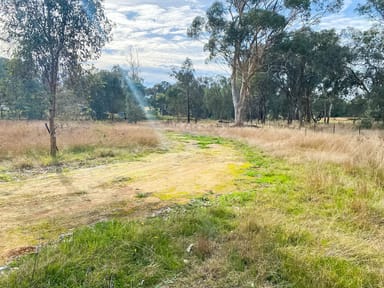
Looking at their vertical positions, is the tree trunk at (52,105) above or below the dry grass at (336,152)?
above

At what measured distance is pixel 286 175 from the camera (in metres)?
6.27

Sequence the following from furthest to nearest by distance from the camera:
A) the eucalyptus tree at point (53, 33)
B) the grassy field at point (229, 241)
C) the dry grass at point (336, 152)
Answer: the eucalyptus tree at point (53, 33) < the dry grass at point (336, 152) < the grassy field at point (229, 241)

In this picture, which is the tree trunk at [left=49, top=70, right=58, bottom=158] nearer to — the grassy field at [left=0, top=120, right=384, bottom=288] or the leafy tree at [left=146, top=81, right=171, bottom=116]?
the grassy field at [left=0, top=120, right=384, bottom=288]

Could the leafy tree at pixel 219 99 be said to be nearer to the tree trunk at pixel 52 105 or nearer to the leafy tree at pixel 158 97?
the leafy tree at pixel 158 97

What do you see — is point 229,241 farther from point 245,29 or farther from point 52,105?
point 245,29

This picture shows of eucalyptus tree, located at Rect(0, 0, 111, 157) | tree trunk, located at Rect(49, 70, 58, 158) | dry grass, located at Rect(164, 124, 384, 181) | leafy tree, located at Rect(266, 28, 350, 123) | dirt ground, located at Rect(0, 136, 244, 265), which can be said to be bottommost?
dirt ground, located at Rect(0, 136, 244, 265)

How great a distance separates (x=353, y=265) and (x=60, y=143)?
10.4 metres

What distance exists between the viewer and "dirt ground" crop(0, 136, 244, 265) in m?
3.25

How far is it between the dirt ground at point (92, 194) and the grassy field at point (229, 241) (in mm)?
72

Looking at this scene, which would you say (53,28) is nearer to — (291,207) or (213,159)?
(213,159)

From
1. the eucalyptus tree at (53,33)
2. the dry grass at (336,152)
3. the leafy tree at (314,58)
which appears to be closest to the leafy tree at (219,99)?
the leafy tree at (314,58)

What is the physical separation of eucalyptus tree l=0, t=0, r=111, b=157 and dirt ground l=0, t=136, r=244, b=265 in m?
3.74

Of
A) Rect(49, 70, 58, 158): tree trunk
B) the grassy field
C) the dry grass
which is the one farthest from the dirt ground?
Rect(49, 70, 58, 158): tree trunk

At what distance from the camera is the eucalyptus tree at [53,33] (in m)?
8.11
